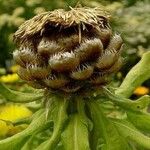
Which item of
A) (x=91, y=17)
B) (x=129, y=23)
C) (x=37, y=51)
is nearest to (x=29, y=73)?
(x=37, y=51)

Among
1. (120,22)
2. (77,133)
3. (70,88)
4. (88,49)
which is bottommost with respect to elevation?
(77,133)

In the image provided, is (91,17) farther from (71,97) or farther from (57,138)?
(57,138)

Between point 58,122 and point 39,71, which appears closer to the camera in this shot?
point 39,71

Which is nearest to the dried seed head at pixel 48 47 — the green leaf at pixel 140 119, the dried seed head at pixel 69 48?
the dried seed head at pixel 69 48

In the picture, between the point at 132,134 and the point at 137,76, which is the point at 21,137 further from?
the point at 137,76

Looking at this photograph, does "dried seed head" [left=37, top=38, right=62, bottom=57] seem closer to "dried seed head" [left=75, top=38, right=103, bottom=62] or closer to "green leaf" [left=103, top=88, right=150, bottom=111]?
"dried seed head" [left=75, top=38, right=103, bottom=62]

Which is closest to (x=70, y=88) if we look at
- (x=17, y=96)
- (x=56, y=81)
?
(x=56, y=81)

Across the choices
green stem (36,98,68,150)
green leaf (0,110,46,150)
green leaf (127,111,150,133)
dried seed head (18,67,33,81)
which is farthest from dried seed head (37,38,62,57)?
green leaf (127,111,150,133)
